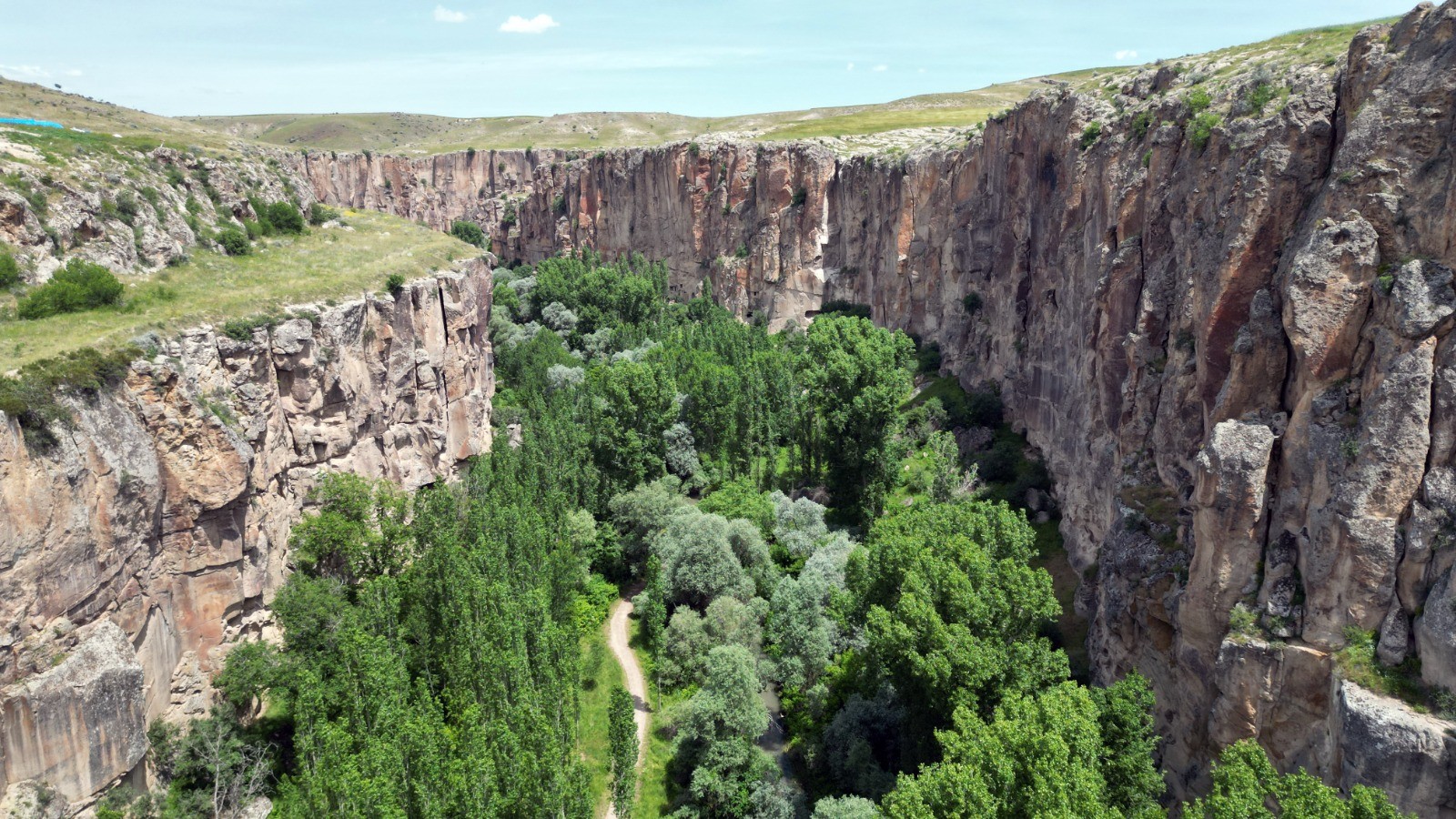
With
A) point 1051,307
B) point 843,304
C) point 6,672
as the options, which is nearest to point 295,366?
point 6,672

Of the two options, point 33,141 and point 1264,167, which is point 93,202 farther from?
point 1264,167

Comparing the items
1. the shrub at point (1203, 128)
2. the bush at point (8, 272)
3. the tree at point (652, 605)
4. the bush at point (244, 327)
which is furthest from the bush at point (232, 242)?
the shrub at point (1203, 128)

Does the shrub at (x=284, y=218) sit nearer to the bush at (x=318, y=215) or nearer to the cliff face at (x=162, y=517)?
the bush at (x=318, y=215)

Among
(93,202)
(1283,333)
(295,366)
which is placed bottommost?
(295,366)

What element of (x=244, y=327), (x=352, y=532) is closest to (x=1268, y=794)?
(x=352, y=532)

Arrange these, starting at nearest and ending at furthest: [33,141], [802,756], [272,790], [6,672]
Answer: [6,672]
[272,790]
[802,756]
[33,141]
